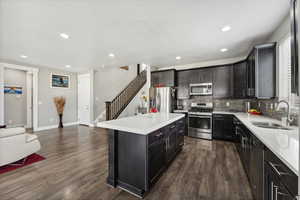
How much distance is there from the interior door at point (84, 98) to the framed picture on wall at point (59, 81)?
528mm

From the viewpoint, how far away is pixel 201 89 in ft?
14.3

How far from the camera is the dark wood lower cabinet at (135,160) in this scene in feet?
5.11

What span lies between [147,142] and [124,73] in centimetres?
605

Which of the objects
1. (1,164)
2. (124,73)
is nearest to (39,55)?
(1,164)

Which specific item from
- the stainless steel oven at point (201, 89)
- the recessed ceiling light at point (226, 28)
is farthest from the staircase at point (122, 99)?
the recessed ceiling light at point (226, 28)

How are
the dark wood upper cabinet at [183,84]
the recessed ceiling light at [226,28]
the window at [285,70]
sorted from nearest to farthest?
the window at [285,70] < the recessed ceiling light at [226,28] < the dark wood upper cabinet at [183,84]

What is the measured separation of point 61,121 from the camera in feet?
17.8

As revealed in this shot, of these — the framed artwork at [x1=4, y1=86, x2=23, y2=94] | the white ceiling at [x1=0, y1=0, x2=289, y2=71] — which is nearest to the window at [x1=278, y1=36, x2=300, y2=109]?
the white ceiling at [x1=0, y1=0, x2=289, y2=71]

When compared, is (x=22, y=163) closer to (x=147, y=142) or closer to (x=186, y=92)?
(x=147, y=142)

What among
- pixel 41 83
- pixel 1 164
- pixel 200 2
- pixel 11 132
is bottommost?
pixel 1 164

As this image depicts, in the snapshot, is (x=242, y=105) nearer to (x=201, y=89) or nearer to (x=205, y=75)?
(x=201, y=89)

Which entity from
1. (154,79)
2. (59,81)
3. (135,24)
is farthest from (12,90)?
(135,24)

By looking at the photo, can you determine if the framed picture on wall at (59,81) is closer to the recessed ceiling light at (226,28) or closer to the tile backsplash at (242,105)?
the tile backsplash at (242,105)

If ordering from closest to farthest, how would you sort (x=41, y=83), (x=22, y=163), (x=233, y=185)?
1. (x=233, y=185)
2. (x=22, y=163)
3. (x=41, y=83)
